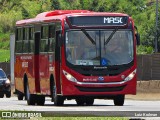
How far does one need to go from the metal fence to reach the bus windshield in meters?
22.5

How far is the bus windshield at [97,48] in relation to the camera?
32406mm

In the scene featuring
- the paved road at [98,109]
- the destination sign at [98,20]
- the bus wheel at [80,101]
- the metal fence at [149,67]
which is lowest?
the metal fence at [149,67]

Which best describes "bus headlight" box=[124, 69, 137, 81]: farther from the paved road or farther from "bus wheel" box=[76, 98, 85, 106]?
"bus wheel" box=[76, 98, 85, 106]

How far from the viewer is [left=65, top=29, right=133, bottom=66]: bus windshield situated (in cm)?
3241

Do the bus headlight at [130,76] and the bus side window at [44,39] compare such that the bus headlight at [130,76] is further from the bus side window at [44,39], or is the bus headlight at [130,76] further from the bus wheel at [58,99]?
the bus side window at [44,39]

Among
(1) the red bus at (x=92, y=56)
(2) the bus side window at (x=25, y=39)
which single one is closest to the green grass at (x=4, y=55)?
(2) the bus side window at (x=25, y=39)

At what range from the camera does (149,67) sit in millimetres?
56156

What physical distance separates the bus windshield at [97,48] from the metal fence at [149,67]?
22.5 metres

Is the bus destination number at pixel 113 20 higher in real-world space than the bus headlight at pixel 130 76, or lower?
higher

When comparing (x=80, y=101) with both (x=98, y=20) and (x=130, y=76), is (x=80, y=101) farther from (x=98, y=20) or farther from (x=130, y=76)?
(x=98, y=20)

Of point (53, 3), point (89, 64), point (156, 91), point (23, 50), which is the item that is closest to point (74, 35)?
point (89, 64)

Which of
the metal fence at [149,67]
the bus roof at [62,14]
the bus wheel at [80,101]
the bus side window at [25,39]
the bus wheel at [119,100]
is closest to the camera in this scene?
the bus roof at [62,14]

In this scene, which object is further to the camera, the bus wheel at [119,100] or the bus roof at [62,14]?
the bus wheel at [119,100]

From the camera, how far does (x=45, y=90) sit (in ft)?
113
